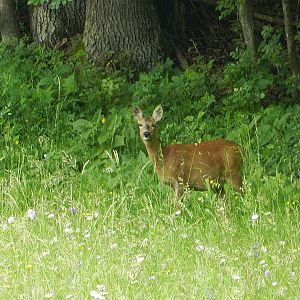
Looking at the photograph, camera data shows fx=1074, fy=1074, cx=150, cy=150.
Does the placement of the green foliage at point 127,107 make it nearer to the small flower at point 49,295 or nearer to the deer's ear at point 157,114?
the deer's ear at point 157,114

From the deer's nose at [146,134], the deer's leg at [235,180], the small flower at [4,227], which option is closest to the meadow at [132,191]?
the small flower at [4,227]

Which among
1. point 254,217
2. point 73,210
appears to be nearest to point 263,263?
point 254,217

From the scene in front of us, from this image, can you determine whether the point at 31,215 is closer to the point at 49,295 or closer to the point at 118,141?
the point at 49,295

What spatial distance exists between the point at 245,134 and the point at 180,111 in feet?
4.93

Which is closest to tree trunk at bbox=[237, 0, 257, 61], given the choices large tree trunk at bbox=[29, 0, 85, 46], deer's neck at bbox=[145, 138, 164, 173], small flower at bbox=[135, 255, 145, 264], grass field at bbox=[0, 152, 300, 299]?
large tree trunk at bbox=[29, 0, 85, 46]

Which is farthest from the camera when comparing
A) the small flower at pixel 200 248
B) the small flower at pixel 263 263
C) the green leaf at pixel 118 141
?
the green leaf at pixel 118 141

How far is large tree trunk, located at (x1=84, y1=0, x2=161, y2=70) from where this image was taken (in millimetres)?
13836

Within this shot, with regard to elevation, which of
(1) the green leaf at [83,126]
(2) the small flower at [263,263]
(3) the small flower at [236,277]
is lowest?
(1) the green leaf at [83,126]

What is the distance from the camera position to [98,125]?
1228 centimetres

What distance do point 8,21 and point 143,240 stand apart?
7.68m

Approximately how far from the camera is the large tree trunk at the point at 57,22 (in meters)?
14.9

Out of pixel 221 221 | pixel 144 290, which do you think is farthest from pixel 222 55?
pixel 144 290

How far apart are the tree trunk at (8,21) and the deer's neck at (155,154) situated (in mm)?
5071

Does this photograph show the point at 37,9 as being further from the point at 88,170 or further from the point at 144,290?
the point at 144,290
